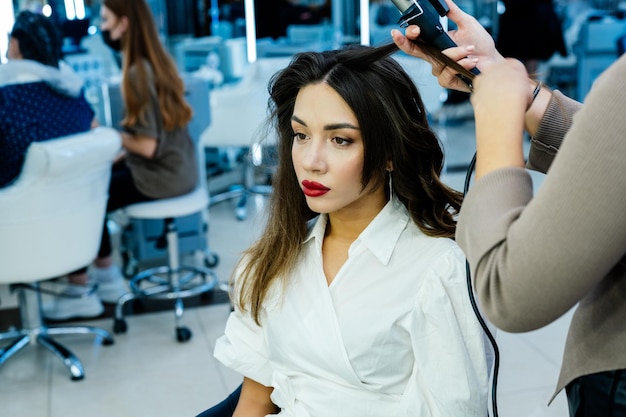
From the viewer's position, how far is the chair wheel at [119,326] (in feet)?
10.4

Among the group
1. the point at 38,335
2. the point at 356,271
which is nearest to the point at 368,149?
the point at 356,271

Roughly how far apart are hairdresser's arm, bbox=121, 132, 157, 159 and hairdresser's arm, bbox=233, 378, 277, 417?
6.68 ft

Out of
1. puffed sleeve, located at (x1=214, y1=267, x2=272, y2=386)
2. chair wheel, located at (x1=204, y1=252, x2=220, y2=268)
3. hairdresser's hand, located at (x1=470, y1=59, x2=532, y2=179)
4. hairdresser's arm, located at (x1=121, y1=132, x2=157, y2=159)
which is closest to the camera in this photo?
hairdresser's hand, located at (x1=470, y1=59, x2=532, y2=179)

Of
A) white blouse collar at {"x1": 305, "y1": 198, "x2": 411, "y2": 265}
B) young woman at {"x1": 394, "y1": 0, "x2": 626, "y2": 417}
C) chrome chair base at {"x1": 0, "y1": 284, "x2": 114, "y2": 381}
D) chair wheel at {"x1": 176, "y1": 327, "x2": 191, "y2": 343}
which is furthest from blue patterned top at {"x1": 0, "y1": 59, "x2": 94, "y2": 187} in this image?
young woman at {"x1": 394, "y1": 0, "x2": 626, "y2": 417}

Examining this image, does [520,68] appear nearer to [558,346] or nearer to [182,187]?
[558,346]

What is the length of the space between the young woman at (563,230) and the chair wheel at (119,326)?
253cm

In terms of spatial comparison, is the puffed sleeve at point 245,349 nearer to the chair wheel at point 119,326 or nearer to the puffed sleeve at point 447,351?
the puffed sleeve at point 447,351

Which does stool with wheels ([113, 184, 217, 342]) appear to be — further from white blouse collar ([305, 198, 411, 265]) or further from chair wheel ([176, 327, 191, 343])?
white blouse collar ([305, 198, 411, 265])

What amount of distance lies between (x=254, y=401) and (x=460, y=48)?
80 centimetres

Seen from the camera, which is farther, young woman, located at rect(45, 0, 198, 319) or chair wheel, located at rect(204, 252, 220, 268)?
chair wheel, located at rect(204, 252, 220, 268)

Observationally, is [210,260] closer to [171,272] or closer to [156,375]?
[171,272]

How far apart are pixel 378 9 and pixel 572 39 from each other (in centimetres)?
392

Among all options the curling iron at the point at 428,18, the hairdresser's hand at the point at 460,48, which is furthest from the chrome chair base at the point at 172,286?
the curling iron at the point at 428,18

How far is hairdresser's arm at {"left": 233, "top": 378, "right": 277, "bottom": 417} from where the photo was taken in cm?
144
